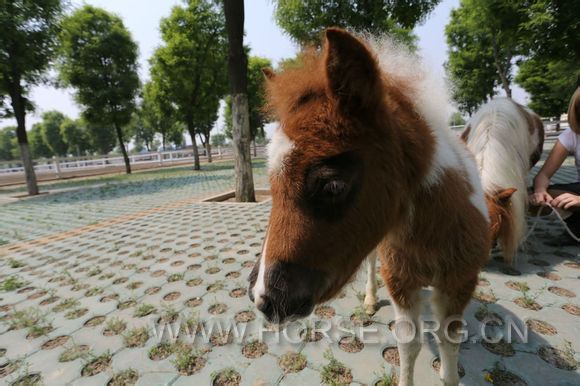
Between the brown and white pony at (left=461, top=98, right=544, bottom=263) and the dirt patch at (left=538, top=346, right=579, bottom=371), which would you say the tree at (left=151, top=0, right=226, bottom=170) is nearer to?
the brown and white pony at (left=461, top=98, right=544, bottom=263)

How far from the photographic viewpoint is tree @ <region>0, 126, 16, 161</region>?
9003cm

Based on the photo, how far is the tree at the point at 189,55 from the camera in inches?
707

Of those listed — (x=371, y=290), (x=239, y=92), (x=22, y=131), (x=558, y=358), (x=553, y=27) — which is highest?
(x=553, y=27)

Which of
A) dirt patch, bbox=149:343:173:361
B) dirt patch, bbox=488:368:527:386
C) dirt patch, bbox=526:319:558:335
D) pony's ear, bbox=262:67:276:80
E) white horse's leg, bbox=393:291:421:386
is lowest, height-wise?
dirt patch, bbox=149:343:173:361

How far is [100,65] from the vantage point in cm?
1795

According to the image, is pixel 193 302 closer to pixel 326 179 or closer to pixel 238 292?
pixel 238 292

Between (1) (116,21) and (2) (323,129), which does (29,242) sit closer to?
(2) (323,129)

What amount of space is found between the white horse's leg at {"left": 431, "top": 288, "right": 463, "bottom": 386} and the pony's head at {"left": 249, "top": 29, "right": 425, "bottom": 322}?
1039 millimetres

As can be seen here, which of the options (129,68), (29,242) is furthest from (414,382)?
(129,68)

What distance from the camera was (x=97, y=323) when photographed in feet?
9.85

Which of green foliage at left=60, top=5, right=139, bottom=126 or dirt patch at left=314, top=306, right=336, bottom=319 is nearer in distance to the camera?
dirt patch at left=314, top=306, right=336, bottom=319

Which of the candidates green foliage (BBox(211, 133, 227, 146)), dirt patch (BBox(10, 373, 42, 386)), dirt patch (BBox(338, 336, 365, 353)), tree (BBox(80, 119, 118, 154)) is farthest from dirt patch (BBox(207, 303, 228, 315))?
green foliage (BBox(211, 133, 227, 146))

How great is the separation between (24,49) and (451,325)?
17.3 metres

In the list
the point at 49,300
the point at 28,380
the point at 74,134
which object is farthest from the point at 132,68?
the point at 74,134
